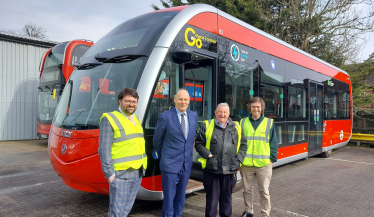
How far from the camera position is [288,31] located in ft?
57.5

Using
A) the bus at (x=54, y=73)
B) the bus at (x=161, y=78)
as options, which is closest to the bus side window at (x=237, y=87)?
the bus at (x=161, y=78)

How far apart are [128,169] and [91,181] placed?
44.3 inches

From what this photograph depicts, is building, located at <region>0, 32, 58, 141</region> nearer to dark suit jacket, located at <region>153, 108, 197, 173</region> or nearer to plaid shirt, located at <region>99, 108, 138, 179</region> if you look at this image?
dark suit jacket, located at <region>153, 108, 197, 173</region>

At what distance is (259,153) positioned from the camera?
155 inches

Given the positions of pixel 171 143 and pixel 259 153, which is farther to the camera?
pixel 259 153

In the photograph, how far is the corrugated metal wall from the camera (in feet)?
50.1

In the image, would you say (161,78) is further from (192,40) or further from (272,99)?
(272,99)

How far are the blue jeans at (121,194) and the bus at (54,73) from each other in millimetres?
9692

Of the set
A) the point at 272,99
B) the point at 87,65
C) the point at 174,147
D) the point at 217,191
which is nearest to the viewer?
the point at 174,147

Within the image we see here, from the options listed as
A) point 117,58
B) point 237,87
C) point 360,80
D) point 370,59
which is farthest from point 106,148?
point 370,59

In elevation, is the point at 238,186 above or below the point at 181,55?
below

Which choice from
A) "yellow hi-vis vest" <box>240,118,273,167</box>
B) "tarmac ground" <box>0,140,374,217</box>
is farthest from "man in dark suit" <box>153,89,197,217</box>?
"tarmac ground" <box>0,140,374,217</box>

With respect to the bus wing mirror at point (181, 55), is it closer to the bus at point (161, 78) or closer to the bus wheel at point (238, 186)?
the bus at point (161, 78)

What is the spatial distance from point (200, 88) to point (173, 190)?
1957mm
